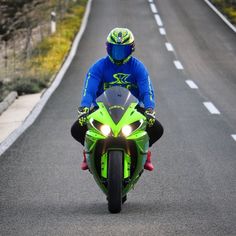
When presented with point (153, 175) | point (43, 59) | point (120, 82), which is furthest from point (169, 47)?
point (120, 82)

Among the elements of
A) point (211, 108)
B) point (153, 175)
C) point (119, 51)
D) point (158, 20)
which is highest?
point (119, 51)

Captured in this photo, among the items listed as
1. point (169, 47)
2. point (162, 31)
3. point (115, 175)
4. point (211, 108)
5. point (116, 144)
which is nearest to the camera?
point (115, 175)

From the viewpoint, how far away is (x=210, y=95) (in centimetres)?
1761

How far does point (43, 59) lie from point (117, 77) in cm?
1674

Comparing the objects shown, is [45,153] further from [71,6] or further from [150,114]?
[71,6]

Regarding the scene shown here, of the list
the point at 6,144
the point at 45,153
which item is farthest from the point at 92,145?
the point at 6,144

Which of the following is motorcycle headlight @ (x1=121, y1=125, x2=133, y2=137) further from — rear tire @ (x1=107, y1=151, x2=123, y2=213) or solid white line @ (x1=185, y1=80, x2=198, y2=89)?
solid white line @ (x1=185, y1=80, x2=198, y2=89)

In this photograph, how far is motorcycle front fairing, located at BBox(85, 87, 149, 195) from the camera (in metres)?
6.72

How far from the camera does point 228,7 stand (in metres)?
38.1

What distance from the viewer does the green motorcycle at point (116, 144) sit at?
21.8ft

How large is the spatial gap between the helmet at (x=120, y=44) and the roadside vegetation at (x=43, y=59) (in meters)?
9.31

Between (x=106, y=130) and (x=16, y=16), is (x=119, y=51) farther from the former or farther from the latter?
(x=16, y=16)

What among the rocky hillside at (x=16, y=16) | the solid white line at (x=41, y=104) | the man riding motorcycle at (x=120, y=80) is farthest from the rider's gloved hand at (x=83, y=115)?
the rocky hillside at (x=16, y=16)

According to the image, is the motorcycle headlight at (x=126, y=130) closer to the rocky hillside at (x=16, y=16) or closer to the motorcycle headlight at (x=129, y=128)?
the motorcycle headlight at (x=129, y=128)
